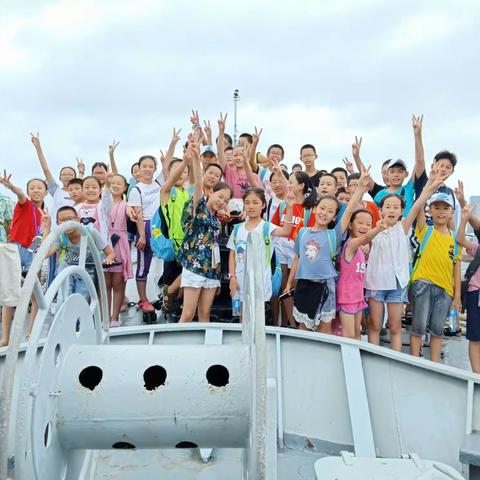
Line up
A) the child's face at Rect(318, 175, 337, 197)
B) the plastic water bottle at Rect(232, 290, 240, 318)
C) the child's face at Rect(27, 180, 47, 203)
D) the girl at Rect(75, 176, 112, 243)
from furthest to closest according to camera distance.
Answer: the child's face at Rect(27, 180, 47, 203)
the girl at Rect(75, 176, 112, 243)
the child's face at Rect(318, 175, 337, 197)
the plastic water bottle at Rect(232, 290, 240, 318)

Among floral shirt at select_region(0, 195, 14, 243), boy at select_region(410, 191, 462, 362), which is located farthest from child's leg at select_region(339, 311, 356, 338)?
floral shirt at select_region(0, 195, 14, 243)

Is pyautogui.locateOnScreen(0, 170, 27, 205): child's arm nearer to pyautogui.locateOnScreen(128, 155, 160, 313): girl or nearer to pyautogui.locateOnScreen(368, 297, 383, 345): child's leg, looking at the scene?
pyautogui.locateOnScreen(128, 155, 160, 313): girl

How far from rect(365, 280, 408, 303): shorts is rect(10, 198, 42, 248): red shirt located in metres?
3.42

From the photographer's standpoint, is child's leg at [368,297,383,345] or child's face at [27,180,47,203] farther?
child's face at [27,180,47,203]

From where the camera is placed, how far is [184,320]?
15.0 feet

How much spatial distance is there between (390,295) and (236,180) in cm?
217

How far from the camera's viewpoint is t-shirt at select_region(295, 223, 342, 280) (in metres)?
4.02

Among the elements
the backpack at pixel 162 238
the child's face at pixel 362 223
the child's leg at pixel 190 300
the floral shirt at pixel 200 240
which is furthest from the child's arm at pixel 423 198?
the backpack at pixel 162 238

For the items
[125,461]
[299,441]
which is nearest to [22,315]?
[125,461]

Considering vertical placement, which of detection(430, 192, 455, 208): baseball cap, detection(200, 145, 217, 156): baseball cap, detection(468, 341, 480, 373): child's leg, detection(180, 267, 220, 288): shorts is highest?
detection(200, 145, 217, 156): baseball cap

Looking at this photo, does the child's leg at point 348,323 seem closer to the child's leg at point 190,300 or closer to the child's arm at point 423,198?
the child's arm at point 423,198

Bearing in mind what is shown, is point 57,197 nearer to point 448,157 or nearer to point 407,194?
point 407,194

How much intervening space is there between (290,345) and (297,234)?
3.19 ft

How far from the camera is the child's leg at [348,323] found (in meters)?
4.15
